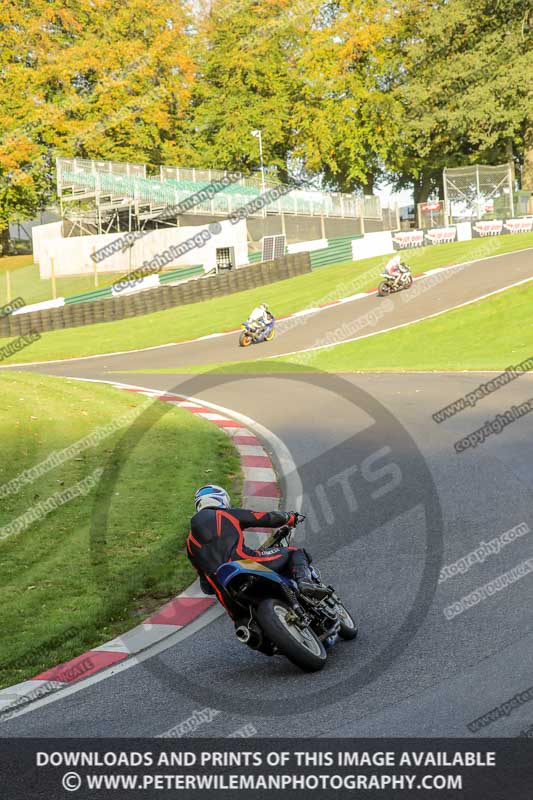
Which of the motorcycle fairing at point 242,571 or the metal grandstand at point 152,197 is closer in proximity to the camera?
the motorcycle fairing at point 242,571

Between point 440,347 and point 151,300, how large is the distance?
14.6 metres

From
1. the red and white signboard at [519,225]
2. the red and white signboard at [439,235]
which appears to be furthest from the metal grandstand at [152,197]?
the red and white signboard at [519,225]

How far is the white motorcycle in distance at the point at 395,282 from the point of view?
30.7m

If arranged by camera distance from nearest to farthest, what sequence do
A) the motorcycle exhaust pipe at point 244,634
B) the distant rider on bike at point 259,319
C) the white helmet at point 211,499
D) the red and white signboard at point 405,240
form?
the motorcycle exhaust pipe at point 244,634 → the white helmet at point 211,499 → the distant rider on bike at point 259,319 → the red and white signboard at point 405,240

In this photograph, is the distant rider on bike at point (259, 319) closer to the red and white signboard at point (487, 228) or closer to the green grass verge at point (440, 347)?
→ the green grass verge at point (440, 347)

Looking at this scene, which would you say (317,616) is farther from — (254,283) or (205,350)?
(254,283)

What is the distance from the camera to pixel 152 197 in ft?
156

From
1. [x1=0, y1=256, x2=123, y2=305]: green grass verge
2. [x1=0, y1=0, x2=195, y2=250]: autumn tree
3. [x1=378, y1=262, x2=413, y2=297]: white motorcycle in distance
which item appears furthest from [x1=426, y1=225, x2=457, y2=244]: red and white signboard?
[x1=0, y1=0, x2=195, y2=250]: autumn tree

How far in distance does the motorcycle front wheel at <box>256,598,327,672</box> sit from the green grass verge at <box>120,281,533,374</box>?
14346 millimetres

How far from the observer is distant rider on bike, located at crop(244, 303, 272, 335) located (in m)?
26.8

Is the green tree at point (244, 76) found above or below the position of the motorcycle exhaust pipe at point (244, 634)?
above

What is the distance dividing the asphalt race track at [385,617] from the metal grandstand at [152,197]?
34.5 metres

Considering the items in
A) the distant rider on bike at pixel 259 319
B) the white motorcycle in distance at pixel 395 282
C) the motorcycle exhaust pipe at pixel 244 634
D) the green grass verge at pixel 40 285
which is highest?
the green grass verge at pixel 40 285

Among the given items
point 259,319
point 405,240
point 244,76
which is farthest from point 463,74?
point 259,319
